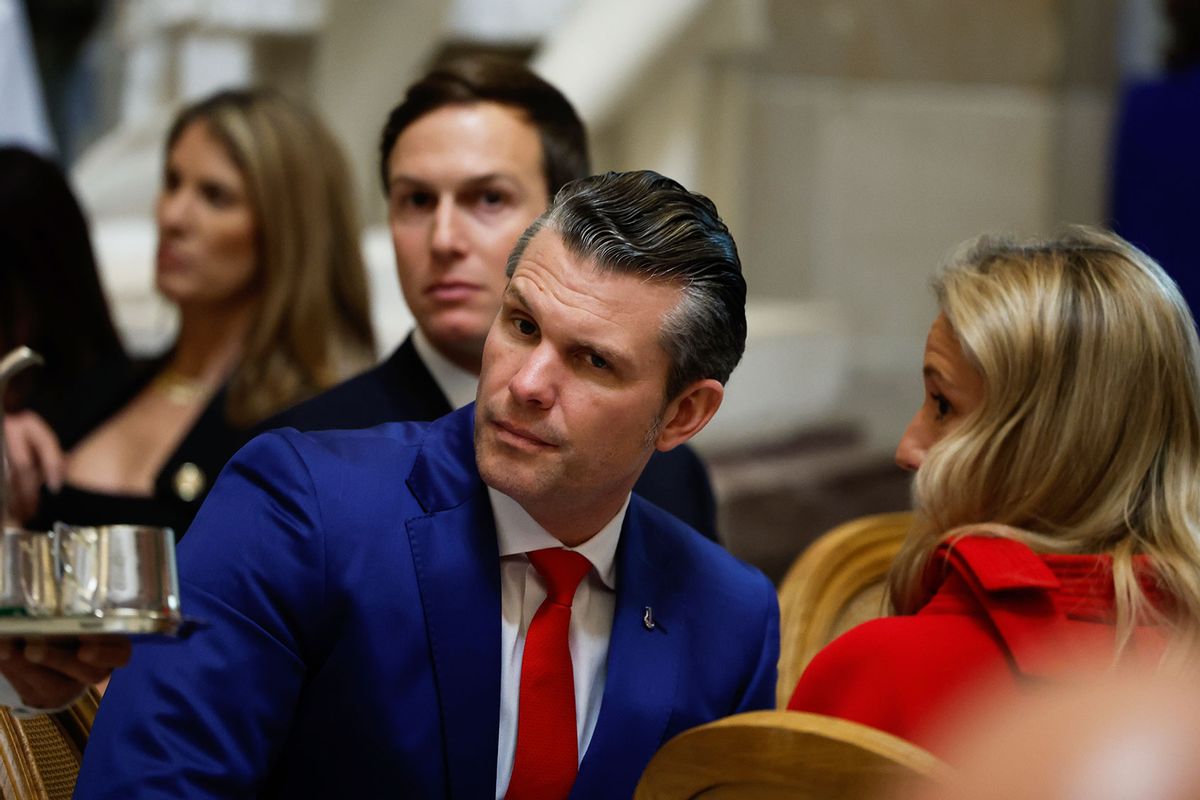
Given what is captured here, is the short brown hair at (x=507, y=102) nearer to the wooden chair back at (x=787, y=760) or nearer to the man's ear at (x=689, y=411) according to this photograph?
the man's ear at (x=689, y=411)

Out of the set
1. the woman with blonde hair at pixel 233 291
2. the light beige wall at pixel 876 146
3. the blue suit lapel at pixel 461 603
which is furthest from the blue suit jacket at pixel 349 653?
the light beige wall at pixel 876 146

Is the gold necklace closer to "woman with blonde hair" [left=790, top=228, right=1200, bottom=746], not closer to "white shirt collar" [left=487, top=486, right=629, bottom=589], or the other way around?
"white shirt collar" [left=487, top=486, right=629, bottom=589]

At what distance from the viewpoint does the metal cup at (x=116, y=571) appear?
63.6 inches

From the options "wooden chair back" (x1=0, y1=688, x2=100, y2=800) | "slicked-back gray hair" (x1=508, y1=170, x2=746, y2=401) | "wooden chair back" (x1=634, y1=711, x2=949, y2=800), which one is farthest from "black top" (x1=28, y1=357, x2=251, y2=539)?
"wooden chair back" (x1=634, y1=711, x2=949, y2=800)

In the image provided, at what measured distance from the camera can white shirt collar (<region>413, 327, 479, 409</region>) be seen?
303 cm

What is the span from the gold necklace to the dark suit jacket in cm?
116

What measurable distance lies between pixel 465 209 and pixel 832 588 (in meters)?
1.04

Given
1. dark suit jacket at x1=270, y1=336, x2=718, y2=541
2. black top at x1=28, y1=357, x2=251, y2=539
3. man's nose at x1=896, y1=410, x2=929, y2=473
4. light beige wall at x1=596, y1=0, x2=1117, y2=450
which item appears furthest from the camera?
light beige wall at x1=596, y1=0, x2=1117, y2=450

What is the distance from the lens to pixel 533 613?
227cm

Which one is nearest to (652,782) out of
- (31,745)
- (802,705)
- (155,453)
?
(802,705)

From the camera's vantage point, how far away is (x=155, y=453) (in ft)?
13.1

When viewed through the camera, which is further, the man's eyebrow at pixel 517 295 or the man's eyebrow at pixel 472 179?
the man's eyebrow at pixel 472 179

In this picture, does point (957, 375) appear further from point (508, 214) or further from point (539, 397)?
point (508, 214)

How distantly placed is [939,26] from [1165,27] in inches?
51.4
